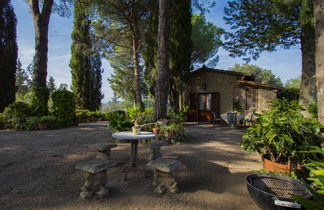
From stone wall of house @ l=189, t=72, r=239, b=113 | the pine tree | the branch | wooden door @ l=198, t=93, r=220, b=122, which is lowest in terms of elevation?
wooden door @ l=198, t=93, r=220, b=122

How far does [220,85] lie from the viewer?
419 inches

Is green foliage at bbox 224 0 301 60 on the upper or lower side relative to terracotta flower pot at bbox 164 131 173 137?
upper

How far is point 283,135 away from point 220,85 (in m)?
8.76

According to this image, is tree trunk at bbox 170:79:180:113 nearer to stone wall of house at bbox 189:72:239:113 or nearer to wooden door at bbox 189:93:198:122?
wooden door at bbox 189:93:198:122

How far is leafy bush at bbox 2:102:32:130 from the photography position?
7309mm

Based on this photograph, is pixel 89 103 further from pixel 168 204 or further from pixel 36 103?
pixel 168 204

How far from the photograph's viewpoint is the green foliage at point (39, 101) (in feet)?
26.1

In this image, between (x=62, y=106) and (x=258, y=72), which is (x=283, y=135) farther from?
(x=258, y=72)

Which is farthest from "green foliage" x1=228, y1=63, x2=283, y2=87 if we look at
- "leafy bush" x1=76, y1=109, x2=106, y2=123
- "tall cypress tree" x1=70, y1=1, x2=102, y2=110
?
"leafy bush" x1=76, y1=109, x2=106, y2=123

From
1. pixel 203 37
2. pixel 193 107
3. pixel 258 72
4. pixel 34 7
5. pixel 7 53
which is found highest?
pixel 258 72

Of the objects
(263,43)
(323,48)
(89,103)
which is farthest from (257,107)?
(89,103)

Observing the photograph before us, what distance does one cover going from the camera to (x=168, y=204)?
2043 mm

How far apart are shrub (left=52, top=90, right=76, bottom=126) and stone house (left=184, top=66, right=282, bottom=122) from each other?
7.16 m


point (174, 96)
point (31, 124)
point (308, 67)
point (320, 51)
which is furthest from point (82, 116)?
point (308, 67)
